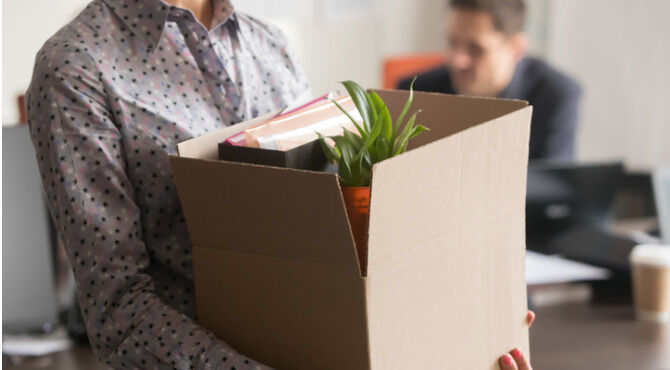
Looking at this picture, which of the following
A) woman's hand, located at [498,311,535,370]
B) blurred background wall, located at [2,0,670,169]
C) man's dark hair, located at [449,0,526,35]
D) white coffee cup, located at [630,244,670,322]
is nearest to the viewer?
woman's hand, located at [498,311,535,370]

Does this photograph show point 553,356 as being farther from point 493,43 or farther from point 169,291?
point 493,43

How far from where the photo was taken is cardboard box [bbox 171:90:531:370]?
2.59 ft

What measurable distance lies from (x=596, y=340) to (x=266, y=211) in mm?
1079

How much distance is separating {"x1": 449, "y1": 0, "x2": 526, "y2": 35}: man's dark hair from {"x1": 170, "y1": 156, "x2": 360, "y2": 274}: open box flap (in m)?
2.61

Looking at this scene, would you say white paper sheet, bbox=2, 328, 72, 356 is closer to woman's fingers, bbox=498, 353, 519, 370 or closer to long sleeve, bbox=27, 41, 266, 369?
long sleeve, bbox=27, 41, 266, 369

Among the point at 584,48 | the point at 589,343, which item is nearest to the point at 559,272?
the point at 589,343

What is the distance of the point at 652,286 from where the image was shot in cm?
177

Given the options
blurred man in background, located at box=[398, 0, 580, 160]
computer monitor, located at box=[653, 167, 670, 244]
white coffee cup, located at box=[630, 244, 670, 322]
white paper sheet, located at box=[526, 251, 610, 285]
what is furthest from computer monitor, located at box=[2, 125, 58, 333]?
blurred man in background, located at box=[398, 0, 580, 160]

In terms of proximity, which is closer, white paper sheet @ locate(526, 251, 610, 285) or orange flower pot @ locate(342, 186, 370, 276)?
orange flower pot @ locate(342, 186, 370, 276)

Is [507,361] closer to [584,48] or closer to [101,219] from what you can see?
[101,219]

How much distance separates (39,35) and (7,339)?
58 cm

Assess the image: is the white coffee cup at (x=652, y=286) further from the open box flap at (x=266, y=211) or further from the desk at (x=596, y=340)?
the open box flap at (x=266, y=211)

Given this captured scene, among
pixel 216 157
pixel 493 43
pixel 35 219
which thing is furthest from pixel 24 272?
pixel 493 43

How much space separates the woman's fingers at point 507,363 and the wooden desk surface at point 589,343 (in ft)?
1.78
